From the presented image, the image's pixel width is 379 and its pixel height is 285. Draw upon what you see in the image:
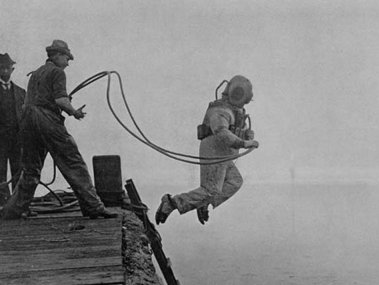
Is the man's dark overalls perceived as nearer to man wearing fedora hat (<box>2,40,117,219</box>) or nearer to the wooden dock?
man wearing fedora hat (<box>2,40,117,219</box>)

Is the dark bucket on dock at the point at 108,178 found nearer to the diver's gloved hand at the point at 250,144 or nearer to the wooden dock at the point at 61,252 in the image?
the wooden dock at the point at 61,252

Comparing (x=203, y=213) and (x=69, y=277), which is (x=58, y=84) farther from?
(x=203, y=213)

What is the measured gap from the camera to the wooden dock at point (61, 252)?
3.80 m

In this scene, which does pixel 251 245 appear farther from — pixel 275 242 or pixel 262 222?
pixel 262 222

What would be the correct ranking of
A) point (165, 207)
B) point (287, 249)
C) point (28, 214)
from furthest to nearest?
point (287, 249), point (165, 207), point (28, 214)

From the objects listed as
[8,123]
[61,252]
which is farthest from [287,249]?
[61,252]

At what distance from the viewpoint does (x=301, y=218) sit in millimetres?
187000

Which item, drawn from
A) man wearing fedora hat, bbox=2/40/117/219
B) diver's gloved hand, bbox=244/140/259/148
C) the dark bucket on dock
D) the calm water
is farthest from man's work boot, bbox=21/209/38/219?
the calm water

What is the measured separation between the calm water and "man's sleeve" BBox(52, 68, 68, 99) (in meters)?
62.1

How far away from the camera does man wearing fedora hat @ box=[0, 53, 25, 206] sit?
29.3 ft

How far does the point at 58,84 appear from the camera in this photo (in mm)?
6484

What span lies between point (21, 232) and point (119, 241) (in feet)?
4.45

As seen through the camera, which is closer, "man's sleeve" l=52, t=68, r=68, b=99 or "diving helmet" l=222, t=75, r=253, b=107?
"man's sleeve" l=52, t=68, r=68, b=99

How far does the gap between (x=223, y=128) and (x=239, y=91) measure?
2.25 feet
